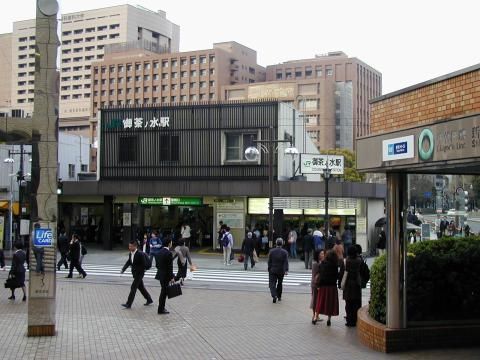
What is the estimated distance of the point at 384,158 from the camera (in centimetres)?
965

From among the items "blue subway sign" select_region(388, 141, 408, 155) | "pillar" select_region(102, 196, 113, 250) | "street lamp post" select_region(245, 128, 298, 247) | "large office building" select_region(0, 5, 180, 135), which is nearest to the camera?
"blue subway sign" select_region(388, 141, 408, 155)

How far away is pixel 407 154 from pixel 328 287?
390 cm

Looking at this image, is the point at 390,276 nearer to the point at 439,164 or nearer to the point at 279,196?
the point at 439,164

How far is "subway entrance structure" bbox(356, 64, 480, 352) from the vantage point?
8.24 m

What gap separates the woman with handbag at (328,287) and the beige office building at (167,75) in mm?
111486

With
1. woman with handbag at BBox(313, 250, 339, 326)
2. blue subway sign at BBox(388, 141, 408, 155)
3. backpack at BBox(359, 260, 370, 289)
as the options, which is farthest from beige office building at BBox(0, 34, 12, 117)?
blue subway sign at BBox(388, 141, 408, 155)

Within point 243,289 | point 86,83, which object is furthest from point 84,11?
point 243,289

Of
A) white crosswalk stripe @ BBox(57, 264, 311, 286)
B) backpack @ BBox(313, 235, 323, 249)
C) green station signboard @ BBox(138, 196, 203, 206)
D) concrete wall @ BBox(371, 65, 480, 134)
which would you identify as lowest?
white crosswalk stripe @ BBox(57, 264, 311, 286)

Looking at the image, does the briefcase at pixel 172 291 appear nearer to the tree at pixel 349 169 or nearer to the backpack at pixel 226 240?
the backpack at pixel 226 240

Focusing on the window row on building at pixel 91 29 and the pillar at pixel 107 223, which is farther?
the window row on building at pixel 91 29

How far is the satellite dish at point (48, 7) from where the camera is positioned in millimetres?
10898

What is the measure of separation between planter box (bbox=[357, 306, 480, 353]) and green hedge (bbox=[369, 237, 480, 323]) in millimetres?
257

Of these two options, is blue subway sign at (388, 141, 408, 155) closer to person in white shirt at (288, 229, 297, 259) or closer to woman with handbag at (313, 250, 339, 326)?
woman with handbag at (313, 250, 339, 326)

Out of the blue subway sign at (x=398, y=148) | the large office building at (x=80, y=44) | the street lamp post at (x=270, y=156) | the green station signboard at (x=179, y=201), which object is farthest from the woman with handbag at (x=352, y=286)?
the large office building at (x=80, y=44)
